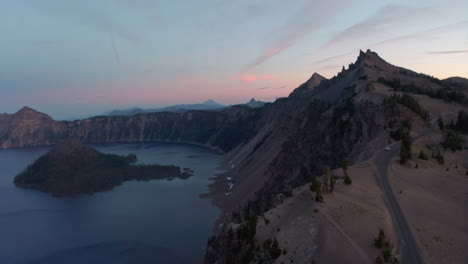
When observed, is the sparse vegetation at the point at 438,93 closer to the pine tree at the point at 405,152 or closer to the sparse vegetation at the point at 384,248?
the pine tree at the point at 405,152

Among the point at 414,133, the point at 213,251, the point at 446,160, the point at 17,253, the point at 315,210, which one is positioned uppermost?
the point at 414,133

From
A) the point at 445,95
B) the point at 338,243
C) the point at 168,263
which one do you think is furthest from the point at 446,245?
the point at 445,95

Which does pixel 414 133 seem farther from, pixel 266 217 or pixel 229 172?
pixel 229 172

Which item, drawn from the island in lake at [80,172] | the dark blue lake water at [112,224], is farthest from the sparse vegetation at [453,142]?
the island in lake at [80,172]

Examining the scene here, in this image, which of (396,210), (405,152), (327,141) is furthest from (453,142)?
(327,141)

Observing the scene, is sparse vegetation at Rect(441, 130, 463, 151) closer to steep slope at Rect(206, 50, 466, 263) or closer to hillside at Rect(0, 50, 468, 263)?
hillside at Rect(0, 50, 468, 263)

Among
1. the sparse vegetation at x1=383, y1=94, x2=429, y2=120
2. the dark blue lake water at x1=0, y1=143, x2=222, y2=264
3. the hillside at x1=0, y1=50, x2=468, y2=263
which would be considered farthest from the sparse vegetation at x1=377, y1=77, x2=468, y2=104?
the dark blue lake water at x1=0, y1=143, x2=222, y2=264

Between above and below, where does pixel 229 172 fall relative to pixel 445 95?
below
